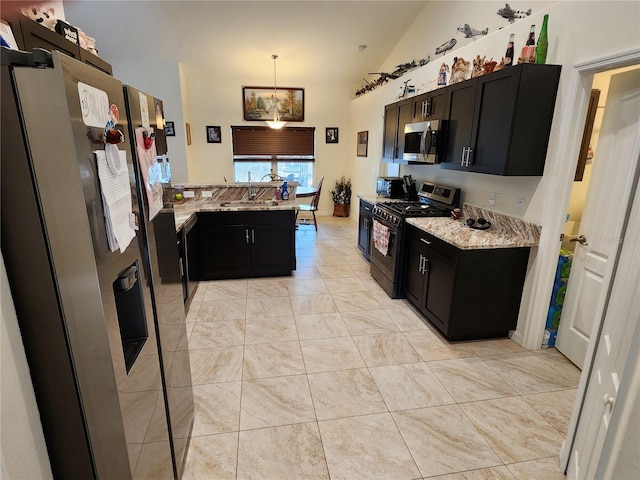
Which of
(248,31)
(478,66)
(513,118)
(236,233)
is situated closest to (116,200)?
(513,118)

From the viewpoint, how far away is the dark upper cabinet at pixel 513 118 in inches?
92.6

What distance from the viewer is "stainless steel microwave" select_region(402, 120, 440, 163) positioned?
328cm

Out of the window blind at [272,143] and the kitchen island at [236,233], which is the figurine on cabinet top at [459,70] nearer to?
the kitchen island at [236,233]

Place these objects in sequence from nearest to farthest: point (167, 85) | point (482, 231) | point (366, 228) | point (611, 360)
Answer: point (611, 360) → point (482, 231) → point (366, 228) → point (167, 85)

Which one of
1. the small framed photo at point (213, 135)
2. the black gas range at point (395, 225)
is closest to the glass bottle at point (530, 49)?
the black gas range at point (395, 225)

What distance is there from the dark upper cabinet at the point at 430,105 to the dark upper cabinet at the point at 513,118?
44 centimetres

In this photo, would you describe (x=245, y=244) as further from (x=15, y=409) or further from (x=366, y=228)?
(x=15, y=409)

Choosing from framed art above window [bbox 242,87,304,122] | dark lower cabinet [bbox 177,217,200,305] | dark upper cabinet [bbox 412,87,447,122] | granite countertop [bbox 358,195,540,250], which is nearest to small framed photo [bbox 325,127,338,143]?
framed art above window [bbox 242,87,304,122]

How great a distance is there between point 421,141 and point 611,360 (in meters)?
2.67

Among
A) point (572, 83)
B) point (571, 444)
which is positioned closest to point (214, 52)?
point (572, 83)

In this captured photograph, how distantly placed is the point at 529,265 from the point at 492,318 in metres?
0.50

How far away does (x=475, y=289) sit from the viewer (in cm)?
266

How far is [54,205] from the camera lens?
0.82 metres

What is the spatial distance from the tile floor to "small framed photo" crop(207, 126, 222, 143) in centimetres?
456
